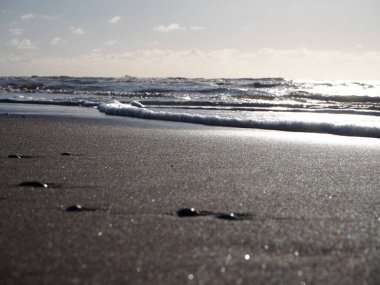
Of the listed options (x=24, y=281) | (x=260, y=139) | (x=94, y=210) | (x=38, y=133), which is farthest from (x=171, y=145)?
(x=24, y=281)

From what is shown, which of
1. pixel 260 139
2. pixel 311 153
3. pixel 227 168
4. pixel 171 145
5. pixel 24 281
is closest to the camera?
pixel 24 281

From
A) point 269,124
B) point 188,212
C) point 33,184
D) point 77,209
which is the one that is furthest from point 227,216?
point 269,124

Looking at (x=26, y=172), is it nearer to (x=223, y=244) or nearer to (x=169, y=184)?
(x=169, y=184)

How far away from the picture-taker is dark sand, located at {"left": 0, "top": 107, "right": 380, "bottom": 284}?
158 cm

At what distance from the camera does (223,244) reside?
1854 millimetres

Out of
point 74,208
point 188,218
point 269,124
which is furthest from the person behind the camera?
point 269,124

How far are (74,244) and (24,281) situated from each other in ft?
1.18

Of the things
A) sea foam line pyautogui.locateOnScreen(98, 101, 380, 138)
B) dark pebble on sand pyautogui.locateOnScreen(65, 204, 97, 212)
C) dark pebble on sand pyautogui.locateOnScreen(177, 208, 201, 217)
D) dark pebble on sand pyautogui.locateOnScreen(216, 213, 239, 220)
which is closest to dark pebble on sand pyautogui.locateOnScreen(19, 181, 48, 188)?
dark pebble on sand pyautogui.locateOnScreen(65, 204, 97, 212)

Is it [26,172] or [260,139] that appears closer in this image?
[26,172]

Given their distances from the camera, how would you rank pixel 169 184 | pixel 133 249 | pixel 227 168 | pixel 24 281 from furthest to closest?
pixel 227 168 < pixel 169 184 < pixel 133 249 < pixel 24 281

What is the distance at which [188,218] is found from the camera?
2.22 meters

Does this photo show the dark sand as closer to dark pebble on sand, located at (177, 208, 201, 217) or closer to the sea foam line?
dark pebble on sand, located at (177, 208, 201, 217)

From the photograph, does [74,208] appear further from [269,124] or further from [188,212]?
[269,124]

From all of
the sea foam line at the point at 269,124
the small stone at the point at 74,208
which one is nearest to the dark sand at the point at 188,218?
the small stone at the point at 74,208
